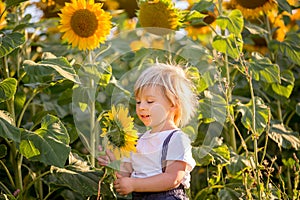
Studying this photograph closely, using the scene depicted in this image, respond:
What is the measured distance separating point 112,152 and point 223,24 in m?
1.07

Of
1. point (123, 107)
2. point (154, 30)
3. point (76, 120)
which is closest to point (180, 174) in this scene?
point (123, 107)

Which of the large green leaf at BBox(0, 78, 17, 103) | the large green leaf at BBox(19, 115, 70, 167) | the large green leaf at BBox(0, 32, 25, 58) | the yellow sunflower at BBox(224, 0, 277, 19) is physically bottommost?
the yellow sunflower at BBox(224, 0, 277, 19)

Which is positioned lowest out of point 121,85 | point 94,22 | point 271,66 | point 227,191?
point 227,191

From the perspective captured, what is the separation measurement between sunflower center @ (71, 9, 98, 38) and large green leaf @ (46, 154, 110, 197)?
1.70ft

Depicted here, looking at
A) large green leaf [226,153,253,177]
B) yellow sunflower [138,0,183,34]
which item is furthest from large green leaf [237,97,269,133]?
yellow sunflower [138,0,183,34]

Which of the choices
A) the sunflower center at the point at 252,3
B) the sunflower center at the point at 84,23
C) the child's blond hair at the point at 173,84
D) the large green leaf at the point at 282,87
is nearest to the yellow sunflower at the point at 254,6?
the sunflower center at the point at 252,3

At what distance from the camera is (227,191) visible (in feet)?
9.98

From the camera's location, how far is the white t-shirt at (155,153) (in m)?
2.32

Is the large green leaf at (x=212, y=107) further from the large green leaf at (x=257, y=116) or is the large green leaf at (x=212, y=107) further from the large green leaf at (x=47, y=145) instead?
the large green leaf at (x=47, y=145)

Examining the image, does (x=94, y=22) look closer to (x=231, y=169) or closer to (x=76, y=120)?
(x=76, y=120)

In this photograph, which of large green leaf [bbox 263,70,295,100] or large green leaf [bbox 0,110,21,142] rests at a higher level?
large green leaf [bbox 0,110,21,142]

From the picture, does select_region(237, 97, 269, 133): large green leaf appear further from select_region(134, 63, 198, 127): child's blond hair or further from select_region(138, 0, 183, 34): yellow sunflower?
select_region(134, 63, 198, 127): child's blond hair

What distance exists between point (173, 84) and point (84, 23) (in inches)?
29.2

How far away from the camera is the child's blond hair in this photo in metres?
2.35
